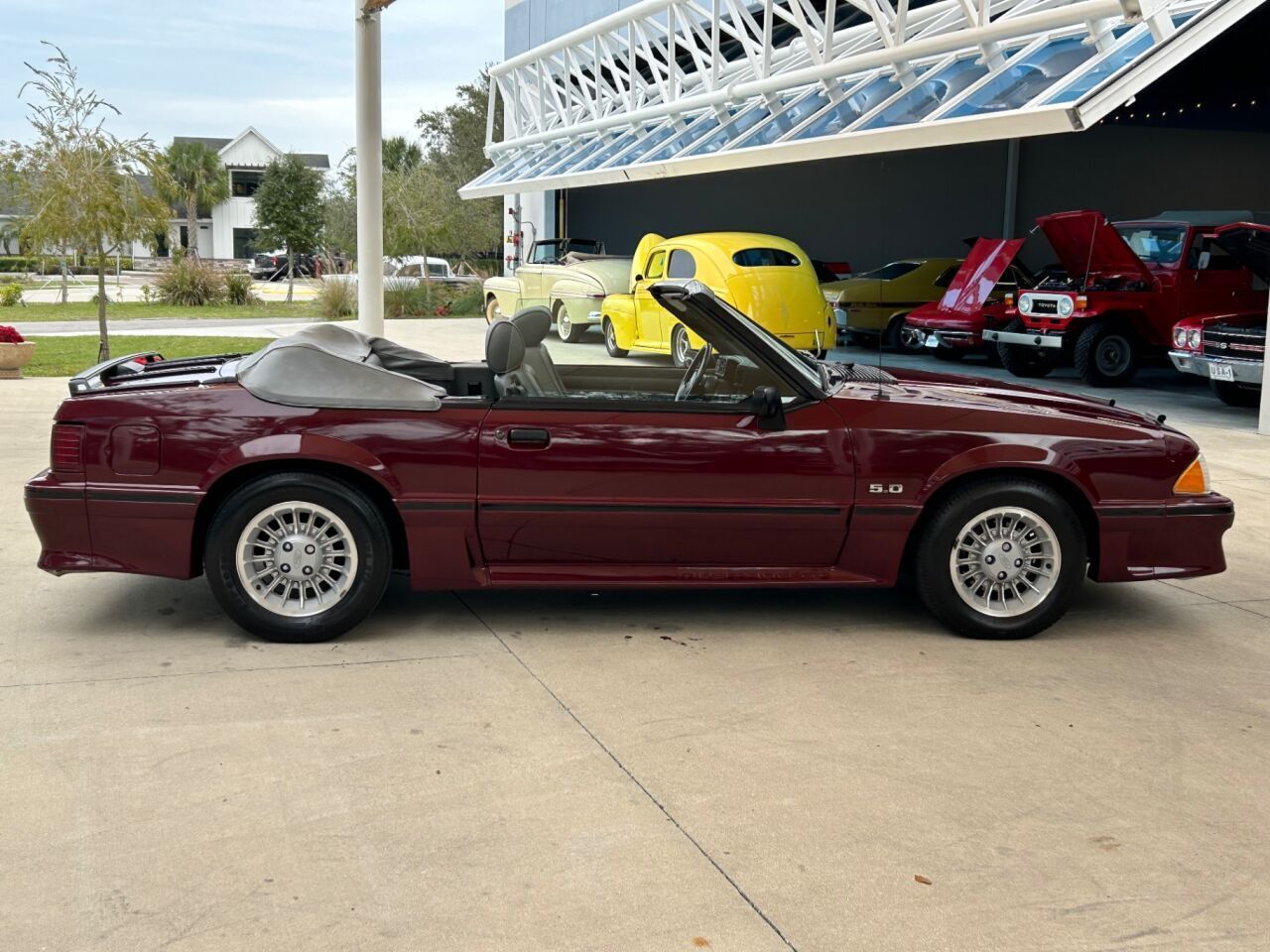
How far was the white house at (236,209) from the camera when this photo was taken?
3041 inches

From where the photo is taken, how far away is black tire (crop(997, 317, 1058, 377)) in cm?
1733

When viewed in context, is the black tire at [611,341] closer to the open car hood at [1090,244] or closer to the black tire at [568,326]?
the black tire at [568,326]

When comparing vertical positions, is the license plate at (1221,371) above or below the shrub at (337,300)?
below

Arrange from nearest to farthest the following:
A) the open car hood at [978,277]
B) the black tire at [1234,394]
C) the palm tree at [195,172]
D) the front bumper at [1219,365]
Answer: the front bumper at [1219,365] → the black tire at [1234,394] → the open car hood at [978,277] → the palm tree at [195,172]

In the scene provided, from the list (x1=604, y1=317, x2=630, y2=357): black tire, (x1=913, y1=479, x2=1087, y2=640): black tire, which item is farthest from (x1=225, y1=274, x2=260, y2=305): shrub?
(x1=913, y1=479, x2=1087, y2=640): black tire

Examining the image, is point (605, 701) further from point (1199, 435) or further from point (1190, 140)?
point (1190, 140)

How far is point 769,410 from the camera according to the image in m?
5.20

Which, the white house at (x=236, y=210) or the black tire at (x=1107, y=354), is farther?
the white house at (x=236, y=210)

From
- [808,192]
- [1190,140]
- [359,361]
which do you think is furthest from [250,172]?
[359,361]

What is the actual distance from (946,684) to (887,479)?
0.87 m

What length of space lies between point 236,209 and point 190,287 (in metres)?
48.4

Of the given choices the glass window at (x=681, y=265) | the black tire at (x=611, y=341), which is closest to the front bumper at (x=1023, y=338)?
the glass window at (x=681, y=265)

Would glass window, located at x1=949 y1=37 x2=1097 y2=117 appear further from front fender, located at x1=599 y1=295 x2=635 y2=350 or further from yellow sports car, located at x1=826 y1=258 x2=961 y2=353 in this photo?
yellow sports car, located at x1=826 y1=258 x2=961 y2=353

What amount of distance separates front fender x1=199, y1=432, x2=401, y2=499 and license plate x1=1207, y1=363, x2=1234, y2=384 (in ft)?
34.0
